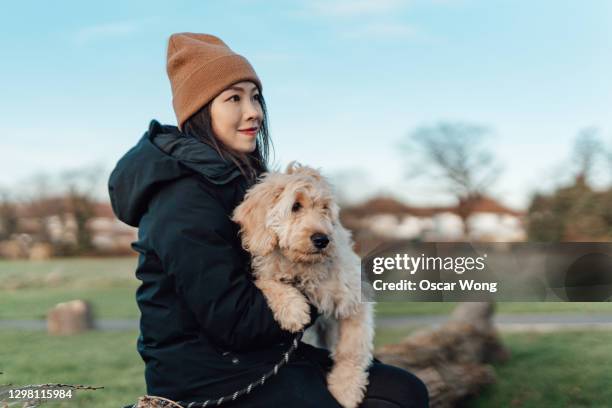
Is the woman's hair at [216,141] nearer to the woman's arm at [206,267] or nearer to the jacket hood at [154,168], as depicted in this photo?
the jacket hood at [154,168]

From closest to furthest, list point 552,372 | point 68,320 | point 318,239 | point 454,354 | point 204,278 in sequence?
point 204,278 → point 318,239 → point 454,354 → point 552,372 → point 68,320

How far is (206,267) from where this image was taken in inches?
88.8

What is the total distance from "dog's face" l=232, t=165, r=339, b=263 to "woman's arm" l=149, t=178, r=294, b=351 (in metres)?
0.19

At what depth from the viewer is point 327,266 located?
2686mm

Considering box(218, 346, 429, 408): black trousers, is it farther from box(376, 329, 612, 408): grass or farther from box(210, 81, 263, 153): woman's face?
box(376, 329, 612, 408): grass

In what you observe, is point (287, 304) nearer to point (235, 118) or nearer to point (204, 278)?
point (204, 278)

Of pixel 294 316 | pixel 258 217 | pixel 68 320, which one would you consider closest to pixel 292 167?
pixel 258 217

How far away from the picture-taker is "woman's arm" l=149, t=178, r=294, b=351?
2.26 metres

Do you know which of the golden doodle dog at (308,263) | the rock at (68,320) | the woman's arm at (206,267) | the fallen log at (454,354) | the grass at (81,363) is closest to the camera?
the woman's arm at (206,267)

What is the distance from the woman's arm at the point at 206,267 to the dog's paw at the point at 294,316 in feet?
0.19

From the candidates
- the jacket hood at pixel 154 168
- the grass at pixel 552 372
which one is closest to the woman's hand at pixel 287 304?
the jacket hood at pixel 154 168

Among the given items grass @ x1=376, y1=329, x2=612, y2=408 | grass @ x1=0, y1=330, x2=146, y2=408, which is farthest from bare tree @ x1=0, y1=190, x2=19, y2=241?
grass @ x1=376, y1=329, x2=612, y2=408

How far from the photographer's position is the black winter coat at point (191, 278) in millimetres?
2268

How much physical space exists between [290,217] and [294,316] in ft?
1.33
